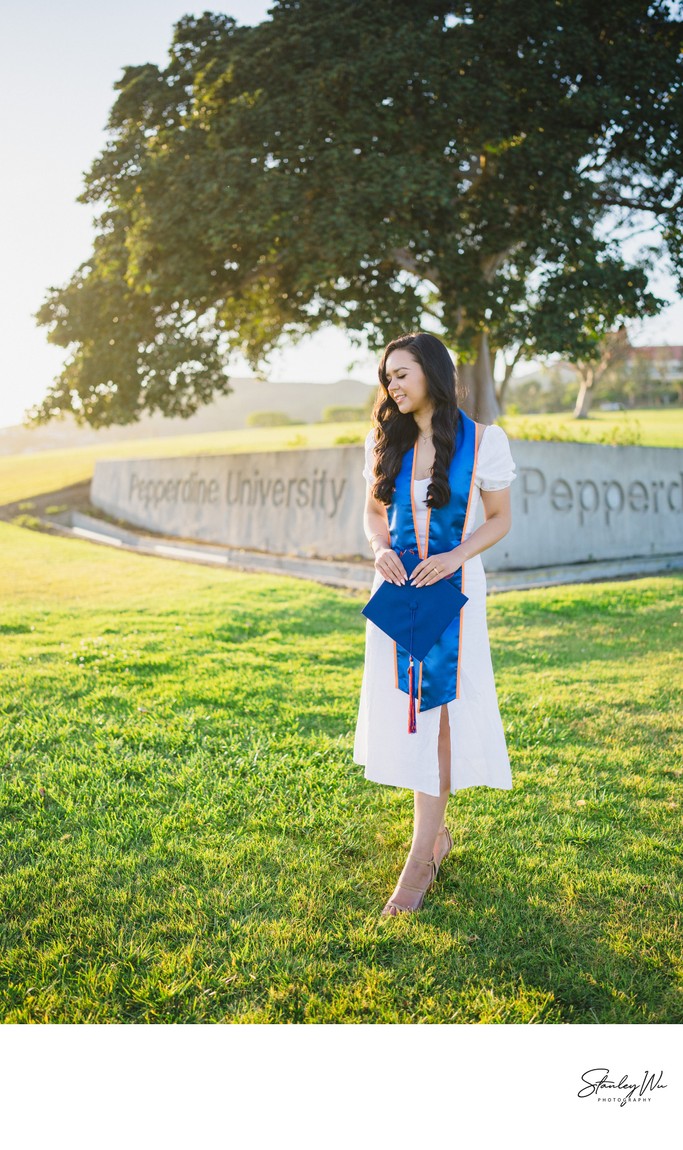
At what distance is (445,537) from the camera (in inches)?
121

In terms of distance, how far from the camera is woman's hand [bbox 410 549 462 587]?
2.96m

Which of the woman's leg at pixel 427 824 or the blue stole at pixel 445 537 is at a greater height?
the blue stole at pixel 445 537

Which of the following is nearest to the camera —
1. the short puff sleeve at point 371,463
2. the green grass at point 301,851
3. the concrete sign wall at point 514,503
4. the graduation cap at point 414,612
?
the green grass at point 301,851

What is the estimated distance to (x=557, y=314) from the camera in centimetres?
1149

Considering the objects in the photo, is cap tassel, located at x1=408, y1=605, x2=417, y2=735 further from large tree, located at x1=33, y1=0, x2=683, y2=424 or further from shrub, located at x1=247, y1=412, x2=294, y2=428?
shrub, located at x1=247, y1=412, x2=294, y2=428

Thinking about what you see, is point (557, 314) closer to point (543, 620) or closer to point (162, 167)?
point (543, 620)

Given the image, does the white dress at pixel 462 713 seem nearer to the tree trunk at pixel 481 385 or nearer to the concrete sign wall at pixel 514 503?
the concrete sign wall at pixel 514 503

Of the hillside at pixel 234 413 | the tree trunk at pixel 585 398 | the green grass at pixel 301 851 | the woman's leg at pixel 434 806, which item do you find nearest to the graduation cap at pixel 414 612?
the woman's leg at pixel 434 806

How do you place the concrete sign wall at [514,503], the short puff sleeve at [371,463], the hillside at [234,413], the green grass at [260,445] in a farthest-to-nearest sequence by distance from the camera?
the hillside at [234,413] < the green grass at [260,445] < the concrete sign wall at [514,503] < the short puff sleeve at [371,463]

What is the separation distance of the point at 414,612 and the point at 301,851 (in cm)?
119

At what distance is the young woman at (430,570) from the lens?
3041 mm

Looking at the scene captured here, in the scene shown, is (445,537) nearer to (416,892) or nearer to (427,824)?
(427,824)

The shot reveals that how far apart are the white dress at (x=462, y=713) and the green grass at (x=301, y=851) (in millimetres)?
454
